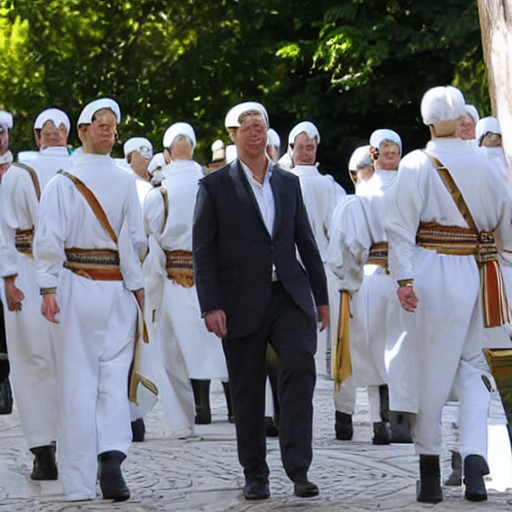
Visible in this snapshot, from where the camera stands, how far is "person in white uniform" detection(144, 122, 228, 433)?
1327 cm

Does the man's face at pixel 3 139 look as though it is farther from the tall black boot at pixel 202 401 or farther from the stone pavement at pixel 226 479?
the tall black boot at pixel 202 401

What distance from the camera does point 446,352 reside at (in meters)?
9.56

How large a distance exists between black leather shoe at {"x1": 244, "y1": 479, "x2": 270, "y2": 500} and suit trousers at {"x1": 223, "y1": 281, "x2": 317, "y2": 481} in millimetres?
36

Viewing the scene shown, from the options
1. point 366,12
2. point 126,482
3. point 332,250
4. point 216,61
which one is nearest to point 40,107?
point 216,61

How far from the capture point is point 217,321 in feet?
31.9

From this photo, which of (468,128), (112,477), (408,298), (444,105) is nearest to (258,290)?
(408,298)

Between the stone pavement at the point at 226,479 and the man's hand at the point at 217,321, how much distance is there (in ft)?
2.78

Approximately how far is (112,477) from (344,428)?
3.16 m

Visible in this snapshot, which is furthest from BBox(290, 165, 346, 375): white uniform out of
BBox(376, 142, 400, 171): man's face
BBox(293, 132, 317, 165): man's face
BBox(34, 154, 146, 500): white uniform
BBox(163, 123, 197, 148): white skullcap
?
BBox(34, 154, 146, 500): white uniform

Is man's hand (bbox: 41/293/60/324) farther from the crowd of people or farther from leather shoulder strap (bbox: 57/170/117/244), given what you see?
leather shoulder strap (bbox: 57/170/117/244)

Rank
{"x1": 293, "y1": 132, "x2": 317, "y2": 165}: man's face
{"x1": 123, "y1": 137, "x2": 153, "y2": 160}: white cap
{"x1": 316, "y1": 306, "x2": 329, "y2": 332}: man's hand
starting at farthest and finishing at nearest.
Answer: {"x1": 123, "y1": 137, "x2": 153, "y2": 160}: white cap < {"x1": 293, "y1": 132, "x2": 317, "y2": 165}: man's face < {"x1": 316, "y1": 306, "x2": 329, "y2": 332}: man's hand

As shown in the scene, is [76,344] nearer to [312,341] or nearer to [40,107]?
[312,341]

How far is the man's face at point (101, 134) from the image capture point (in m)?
10.2

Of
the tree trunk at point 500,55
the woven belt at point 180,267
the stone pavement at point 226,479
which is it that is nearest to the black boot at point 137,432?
the stone pavement at point 226,479
